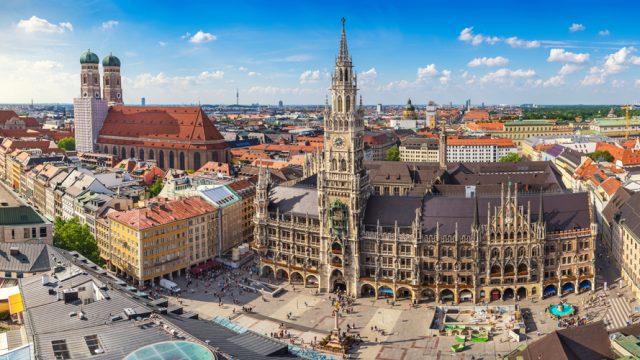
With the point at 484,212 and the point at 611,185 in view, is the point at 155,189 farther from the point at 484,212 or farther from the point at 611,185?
the point at 611,185

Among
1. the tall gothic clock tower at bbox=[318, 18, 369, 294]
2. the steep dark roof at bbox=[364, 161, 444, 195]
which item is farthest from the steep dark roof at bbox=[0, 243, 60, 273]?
the steep dark roof at bbox=[364, 161, 444, 195]

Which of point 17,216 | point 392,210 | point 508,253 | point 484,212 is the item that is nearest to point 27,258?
point 17,216

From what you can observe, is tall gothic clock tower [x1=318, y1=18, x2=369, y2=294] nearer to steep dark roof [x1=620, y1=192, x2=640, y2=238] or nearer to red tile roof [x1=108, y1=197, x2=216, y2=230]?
red tile roof [x1=108, y1=197, x2=216, y2=230]

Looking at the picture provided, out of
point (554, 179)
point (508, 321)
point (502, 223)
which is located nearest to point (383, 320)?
point (508, 321)

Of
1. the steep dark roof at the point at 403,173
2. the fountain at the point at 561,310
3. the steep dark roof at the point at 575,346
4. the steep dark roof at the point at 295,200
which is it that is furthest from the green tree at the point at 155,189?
the steep dark roof at the point at 575,346

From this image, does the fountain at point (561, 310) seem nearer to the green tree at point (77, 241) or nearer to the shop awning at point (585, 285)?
the shop awning at point (585, 285)

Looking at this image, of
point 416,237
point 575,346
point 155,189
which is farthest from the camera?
point 155,189

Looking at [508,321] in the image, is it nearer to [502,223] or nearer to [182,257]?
[502,223]
